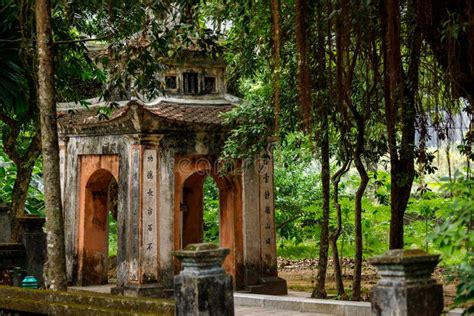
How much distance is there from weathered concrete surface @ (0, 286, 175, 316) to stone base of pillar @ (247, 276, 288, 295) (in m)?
6.69

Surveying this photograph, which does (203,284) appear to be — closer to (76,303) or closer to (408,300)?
(76,303)

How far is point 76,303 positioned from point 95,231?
8.25 metres

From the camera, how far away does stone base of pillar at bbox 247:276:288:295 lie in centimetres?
1398

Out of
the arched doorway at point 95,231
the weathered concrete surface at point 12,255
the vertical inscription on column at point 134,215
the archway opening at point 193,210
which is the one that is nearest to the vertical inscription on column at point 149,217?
the vertical inscription on column at point 134,215

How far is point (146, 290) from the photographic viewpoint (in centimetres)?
1327

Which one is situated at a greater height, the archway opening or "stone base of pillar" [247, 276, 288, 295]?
the archway opening

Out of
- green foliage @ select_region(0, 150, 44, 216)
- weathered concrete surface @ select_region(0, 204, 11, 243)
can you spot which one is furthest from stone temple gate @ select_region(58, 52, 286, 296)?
green foliage @ select_region(0, 150, 44, 216)

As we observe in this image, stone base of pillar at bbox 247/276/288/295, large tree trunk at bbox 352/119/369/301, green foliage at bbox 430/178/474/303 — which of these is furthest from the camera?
stone base of pillar at bbox 247/276/288/295

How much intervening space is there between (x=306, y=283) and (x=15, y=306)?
10127 mm

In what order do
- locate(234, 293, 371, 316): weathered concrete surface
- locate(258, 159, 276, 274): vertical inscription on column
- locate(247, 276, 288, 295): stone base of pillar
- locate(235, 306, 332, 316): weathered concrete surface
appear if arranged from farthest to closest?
locate(258, 159, 276, 274): vertical inscription on column → locate(247, 276, 288, 295): stone base of pillar → locate(235, 306, 332, 316): weathered concrete surface → locate(234, 293, 371, 316): weathered concrete surface

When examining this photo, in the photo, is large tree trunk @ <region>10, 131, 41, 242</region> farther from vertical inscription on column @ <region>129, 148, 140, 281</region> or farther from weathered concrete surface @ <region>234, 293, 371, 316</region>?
weathered concrete surface @ <region>234, 293, 371, 316</region>

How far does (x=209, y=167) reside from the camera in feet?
47.1

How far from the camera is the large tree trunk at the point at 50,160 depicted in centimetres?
823

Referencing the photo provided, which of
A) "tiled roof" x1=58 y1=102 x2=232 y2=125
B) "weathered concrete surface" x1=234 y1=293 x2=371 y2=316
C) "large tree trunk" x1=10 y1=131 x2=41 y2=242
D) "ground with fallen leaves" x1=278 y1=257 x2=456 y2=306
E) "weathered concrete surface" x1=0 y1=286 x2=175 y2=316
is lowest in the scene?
"ground with fallen leaves" x1=278 y1=257 x2=456 y2=306
